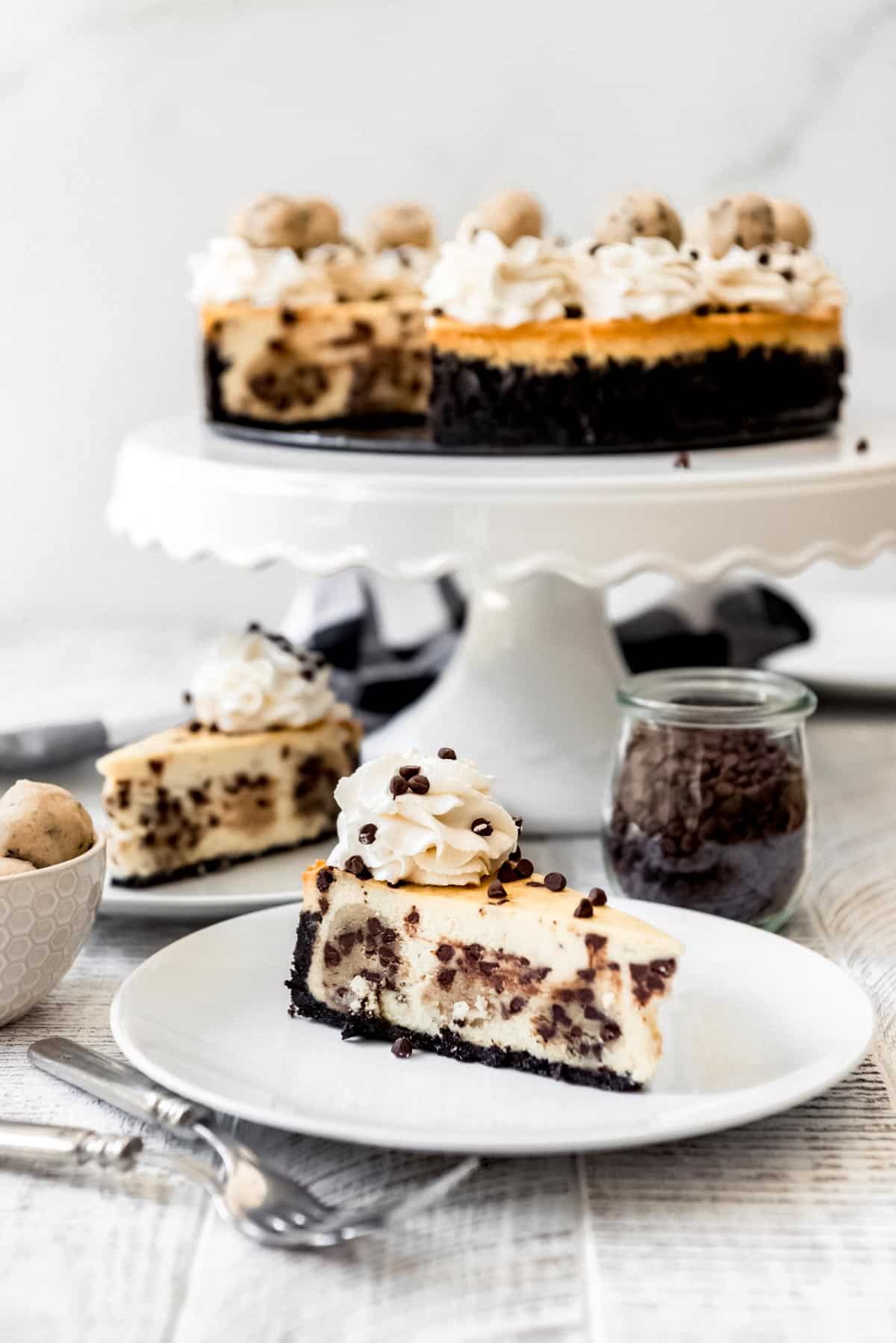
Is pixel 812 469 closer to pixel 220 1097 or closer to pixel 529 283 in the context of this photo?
pixel 529 283

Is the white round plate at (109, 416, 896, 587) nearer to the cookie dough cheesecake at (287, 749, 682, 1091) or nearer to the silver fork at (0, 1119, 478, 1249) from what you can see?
the cookie dough cheesecake at (287, 749, 682, 1091)

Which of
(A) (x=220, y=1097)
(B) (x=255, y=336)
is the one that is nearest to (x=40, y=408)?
(B) (x=255, y=336)

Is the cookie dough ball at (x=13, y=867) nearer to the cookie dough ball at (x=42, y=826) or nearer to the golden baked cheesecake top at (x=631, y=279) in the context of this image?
the cookie dough ball at (x=42, y=826)

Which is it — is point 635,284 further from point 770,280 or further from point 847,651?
point 847,651

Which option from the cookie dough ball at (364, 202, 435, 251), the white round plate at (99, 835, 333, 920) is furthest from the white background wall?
the white round plate at (99, 835, 333, 920)

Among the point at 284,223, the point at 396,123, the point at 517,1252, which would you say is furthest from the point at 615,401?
the point at 396,123

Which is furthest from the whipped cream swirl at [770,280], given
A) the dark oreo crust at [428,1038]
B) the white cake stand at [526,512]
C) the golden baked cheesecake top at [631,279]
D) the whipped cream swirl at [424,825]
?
the dark oreo crust at [428,1038]
